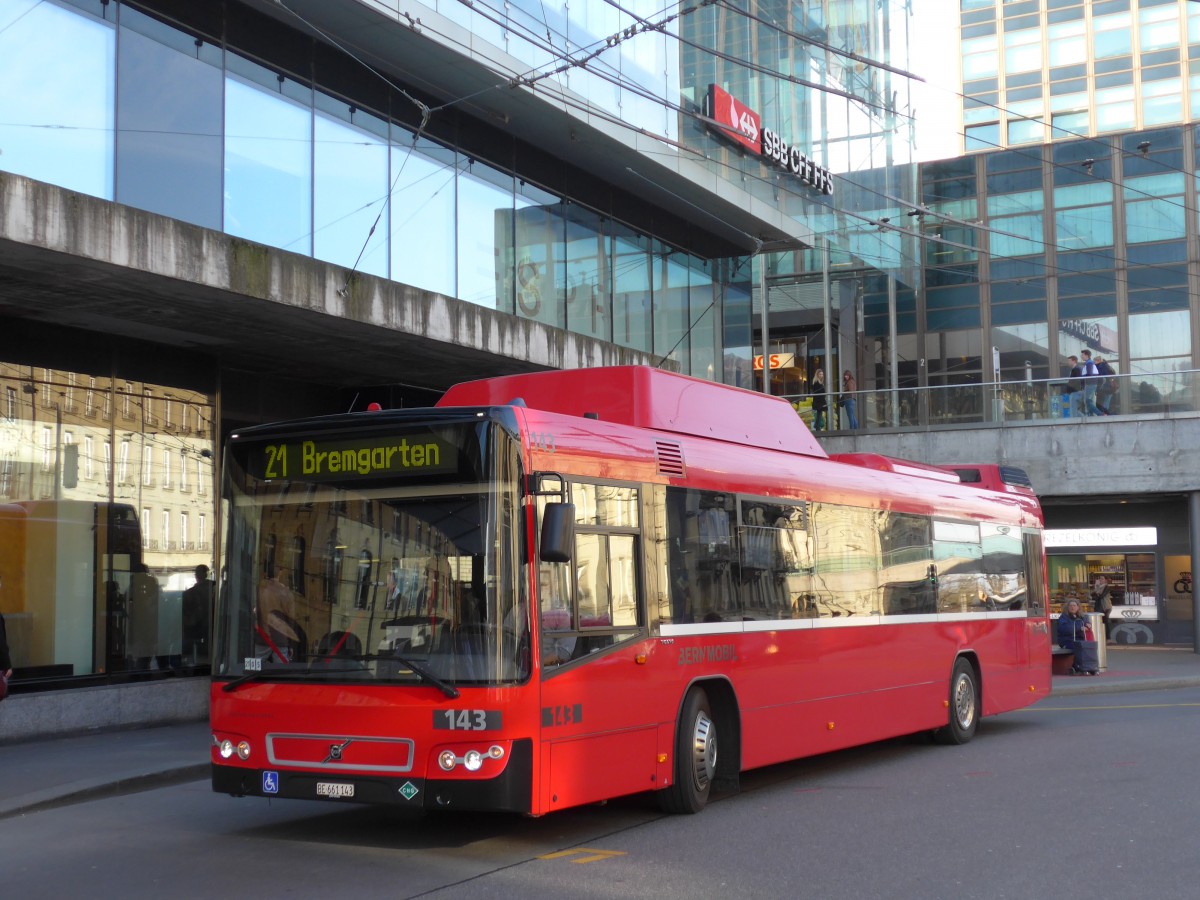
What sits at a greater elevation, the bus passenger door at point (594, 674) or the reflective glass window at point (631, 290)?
the reflective glass window at point (631, 290)

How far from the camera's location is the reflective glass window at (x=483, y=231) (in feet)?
64.8

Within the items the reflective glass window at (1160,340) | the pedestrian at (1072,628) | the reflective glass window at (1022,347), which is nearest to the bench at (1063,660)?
the pedestrian at (1072,628)

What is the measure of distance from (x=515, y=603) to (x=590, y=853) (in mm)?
1734

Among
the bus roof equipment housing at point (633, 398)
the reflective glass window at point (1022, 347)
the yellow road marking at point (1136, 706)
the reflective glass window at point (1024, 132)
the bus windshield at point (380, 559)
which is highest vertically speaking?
the reflective glass window at point (1024, 132)

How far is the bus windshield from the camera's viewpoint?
830 centimetres

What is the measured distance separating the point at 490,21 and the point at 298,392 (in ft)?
19.8

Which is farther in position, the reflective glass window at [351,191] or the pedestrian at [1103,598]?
the pedestrian at [1103,598]

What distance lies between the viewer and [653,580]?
9.77 metres

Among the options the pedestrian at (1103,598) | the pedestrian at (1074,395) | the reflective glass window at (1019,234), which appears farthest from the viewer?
the reflective glass window at (1019,234)

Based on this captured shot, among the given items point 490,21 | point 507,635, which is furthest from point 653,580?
point 490,21

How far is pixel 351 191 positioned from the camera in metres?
17.5

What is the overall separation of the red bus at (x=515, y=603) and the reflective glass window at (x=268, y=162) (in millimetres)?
6070

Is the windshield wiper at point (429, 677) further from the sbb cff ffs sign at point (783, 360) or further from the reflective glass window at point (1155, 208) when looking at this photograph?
the reflective glass window at point (1155, 208)

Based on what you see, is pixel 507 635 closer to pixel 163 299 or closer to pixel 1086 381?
pixel 163 299
